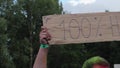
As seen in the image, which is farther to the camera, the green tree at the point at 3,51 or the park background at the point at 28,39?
the park background at the point at 28,39

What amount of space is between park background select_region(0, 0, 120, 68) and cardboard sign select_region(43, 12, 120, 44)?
3857 centimetres

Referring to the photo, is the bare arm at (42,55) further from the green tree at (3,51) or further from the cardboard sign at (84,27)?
the green tree at (3,51)

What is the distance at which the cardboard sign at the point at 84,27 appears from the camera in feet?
16.0

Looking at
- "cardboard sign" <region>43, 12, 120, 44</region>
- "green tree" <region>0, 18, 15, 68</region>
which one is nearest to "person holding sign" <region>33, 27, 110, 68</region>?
"cardboard sign" <region>43, 12, 120, 44</region>

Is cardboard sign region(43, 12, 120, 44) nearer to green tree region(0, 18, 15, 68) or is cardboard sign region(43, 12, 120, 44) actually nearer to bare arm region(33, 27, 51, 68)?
bare arm region(33, 27, 51, 68)

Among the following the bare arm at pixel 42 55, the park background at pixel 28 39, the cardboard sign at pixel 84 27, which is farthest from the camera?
the park background at pixel 28 39

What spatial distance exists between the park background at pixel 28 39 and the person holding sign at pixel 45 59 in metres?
39.1

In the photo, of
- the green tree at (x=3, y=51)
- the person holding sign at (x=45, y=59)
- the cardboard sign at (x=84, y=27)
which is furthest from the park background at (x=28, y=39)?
the person holding sign at (x=45, y=59)

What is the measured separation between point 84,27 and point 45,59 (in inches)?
38.5

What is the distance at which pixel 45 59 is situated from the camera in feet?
13.4

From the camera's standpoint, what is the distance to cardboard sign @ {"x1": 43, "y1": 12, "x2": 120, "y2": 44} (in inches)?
192

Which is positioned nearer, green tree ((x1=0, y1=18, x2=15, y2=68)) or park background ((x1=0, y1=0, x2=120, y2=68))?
green tree ((x1=0, y1=18, x2=15, y2=68))

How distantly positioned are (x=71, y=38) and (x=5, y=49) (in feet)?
128

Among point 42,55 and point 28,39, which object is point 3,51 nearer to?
point 28,39
